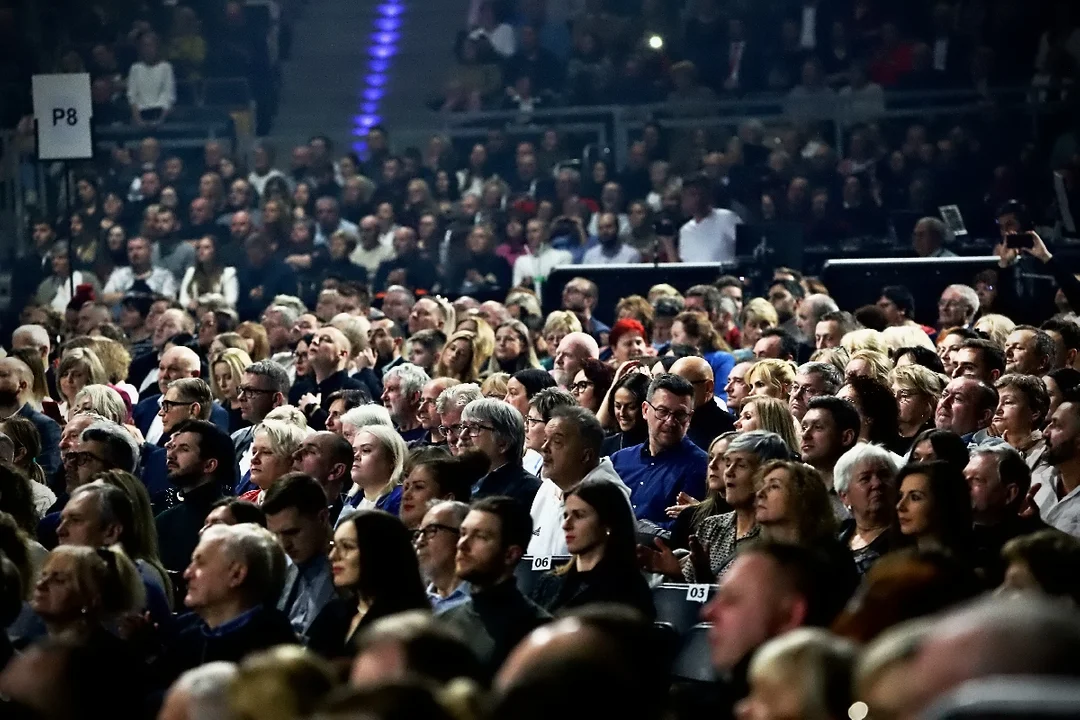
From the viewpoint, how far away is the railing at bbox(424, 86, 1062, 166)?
58.9ft

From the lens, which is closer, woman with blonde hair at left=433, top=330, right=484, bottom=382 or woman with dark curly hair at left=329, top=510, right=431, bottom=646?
woman with dark curly hair at left=329, top=510, right=431, bottom=646

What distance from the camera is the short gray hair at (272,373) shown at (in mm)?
9945

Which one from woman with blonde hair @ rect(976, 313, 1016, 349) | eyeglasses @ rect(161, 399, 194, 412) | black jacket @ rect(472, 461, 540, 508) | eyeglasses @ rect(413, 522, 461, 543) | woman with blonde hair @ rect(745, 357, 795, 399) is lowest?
eyeglasses @ rect(161, 399, 194, 412)

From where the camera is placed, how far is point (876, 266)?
13.7 m

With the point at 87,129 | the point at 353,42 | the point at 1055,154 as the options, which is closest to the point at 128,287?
the point at 87,129

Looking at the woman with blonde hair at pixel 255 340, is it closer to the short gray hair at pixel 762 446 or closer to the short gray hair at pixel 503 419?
the short gray hair at pixel 503 419

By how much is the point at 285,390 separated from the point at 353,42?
41.7ft

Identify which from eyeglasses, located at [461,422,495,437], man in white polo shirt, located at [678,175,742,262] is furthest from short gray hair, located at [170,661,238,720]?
man in white polo shirt, located at [678,175,742,262]

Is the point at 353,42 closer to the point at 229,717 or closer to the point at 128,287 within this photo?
the point at 128,287

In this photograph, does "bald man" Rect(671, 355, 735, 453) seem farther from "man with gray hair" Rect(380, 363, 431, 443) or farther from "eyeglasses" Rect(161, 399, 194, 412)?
"eyeglasses" Rect(161, 399, 194, 412)

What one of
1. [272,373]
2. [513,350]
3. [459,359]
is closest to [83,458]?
[272,373]

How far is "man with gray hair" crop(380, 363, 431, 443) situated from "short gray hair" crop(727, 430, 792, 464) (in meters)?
3.04

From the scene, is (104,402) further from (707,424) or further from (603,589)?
(603,589)

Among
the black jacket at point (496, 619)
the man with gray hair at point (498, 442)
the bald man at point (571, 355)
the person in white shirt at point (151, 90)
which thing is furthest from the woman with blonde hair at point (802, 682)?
the person in white shirt at point (151, 90)
